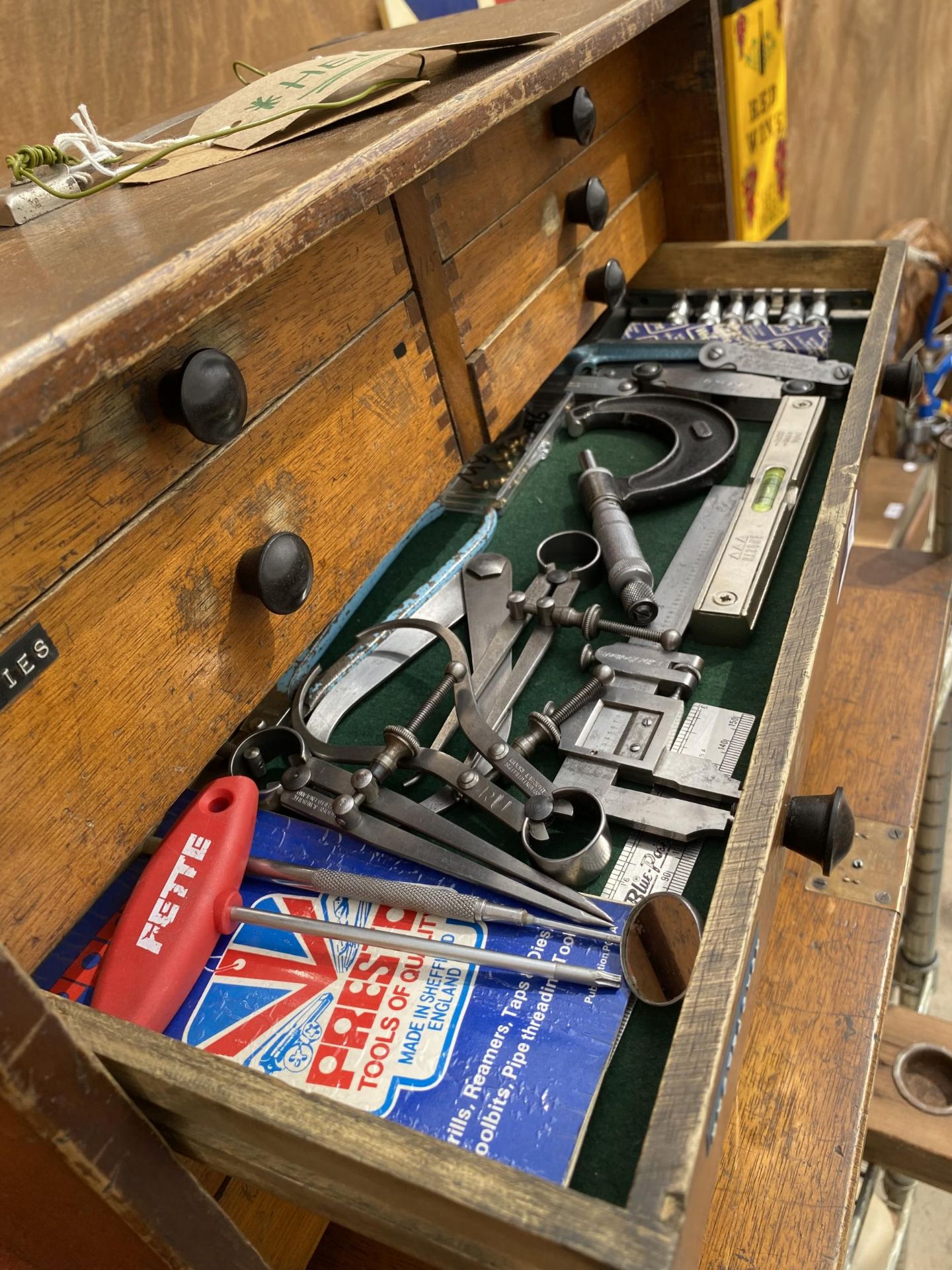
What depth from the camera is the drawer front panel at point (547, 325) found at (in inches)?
42.7

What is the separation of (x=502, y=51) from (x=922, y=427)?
2.00 meters

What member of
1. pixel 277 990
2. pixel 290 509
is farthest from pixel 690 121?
pixel 277 990

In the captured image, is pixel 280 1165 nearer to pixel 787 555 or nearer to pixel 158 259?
pixel 158 259

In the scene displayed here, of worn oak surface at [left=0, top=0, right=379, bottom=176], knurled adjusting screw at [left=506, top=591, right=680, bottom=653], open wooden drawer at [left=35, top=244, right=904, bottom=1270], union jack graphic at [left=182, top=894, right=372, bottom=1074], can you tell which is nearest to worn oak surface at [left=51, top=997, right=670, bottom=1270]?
open wooden drawer at [left=35, top=244, right=904, bottom=1270]

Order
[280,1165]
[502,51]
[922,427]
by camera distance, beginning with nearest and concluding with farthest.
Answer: [280,1165] < [502,51] < [922,427]

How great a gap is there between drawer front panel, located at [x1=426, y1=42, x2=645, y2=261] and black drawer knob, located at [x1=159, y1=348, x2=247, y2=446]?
40 cm

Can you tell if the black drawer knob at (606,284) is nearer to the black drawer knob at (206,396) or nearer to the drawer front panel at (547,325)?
the drawer front panel at (547,325)

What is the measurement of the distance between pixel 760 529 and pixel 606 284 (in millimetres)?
446

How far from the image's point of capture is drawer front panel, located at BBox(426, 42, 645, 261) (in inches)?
38.8

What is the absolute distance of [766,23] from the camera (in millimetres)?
1576

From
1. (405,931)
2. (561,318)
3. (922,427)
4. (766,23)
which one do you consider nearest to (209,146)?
(561,318)

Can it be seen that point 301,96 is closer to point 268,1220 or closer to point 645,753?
point 645,753

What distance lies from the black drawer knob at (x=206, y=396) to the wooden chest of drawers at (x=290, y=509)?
0.07 ft

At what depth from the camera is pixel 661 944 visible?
73cm
